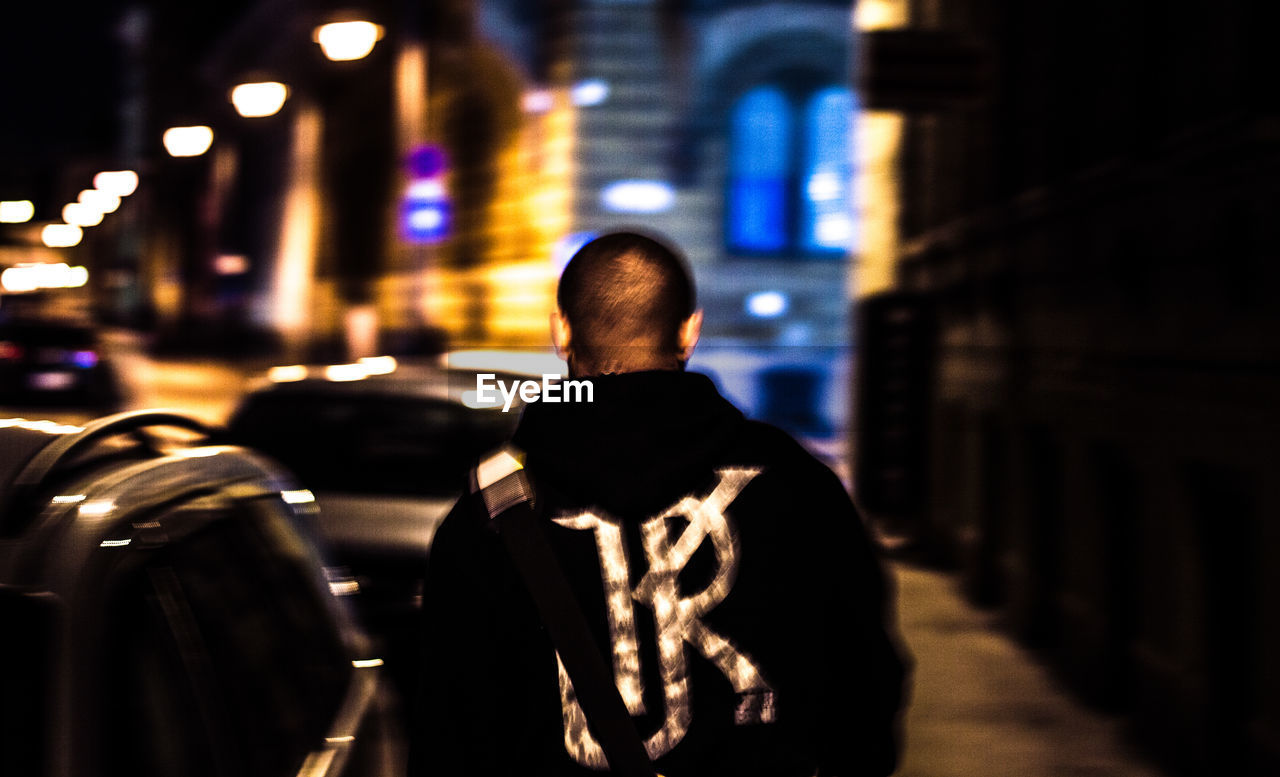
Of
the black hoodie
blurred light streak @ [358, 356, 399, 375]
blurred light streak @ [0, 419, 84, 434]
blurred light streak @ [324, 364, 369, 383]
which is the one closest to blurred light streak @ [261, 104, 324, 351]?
blurred light streak @ [358, 356, 399, 375]

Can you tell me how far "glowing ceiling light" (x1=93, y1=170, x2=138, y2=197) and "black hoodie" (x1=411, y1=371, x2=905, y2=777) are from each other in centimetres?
3070

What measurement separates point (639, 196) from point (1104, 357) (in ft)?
45.0

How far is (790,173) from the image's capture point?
78.1ft

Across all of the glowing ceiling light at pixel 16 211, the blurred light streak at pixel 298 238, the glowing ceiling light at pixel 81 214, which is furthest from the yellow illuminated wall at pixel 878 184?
the glowing ceiling light at pixel 81 214

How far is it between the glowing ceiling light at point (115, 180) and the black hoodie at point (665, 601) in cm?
3070

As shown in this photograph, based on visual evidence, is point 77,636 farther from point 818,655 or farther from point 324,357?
point 324,357

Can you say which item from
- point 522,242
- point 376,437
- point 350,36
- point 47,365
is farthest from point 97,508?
point 47,365

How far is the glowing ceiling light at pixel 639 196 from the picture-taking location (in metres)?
21.6

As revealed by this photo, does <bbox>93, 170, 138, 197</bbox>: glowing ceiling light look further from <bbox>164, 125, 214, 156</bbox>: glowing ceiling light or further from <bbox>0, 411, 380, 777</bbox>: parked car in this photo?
<bbox>0, 411, 380, 777</bbox>: parked car

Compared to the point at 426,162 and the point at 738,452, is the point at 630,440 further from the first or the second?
the point at 426,162

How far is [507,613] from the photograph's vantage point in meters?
2.15

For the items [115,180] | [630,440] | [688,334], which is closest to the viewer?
[630,440]

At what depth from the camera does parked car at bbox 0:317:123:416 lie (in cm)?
2350

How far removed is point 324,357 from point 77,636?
29.9 metres
